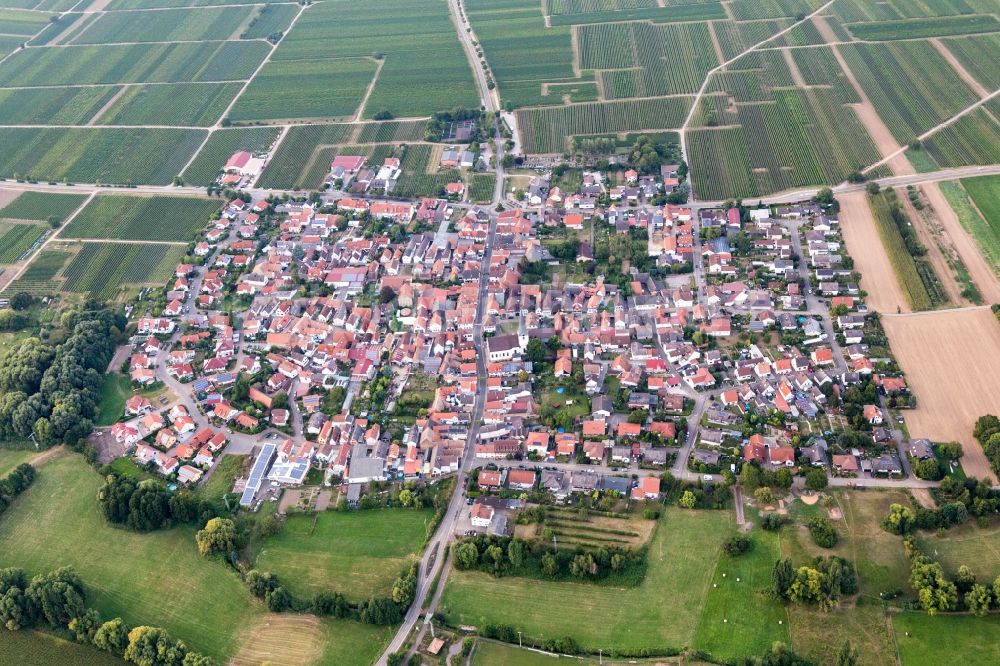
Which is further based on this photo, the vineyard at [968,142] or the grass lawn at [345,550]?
the vineyard at [968,142]

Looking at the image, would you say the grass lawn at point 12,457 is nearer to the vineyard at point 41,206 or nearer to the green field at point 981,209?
the vineyard at point 41,206

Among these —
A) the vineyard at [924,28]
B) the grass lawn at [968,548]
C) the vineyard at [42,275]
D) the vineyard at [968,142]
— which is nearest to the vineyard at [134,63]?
the vineyard at [42,275]

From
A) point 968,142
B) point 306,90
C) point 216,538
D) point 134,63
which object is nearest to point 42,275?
point 306,90

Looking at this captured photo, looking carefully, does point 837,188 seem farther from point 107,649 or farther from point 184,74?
point 184,74

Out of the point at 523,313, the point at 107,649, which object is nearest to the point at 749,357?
the point at 523,313

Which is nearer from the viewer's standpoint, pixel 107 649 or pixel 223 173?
pixel 107 649

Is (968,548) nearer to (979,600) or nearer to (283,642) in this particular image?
(979,600)

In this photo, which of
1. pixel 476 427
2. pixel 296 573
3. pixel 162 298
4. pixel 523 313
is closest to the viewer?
pixel 296 573
